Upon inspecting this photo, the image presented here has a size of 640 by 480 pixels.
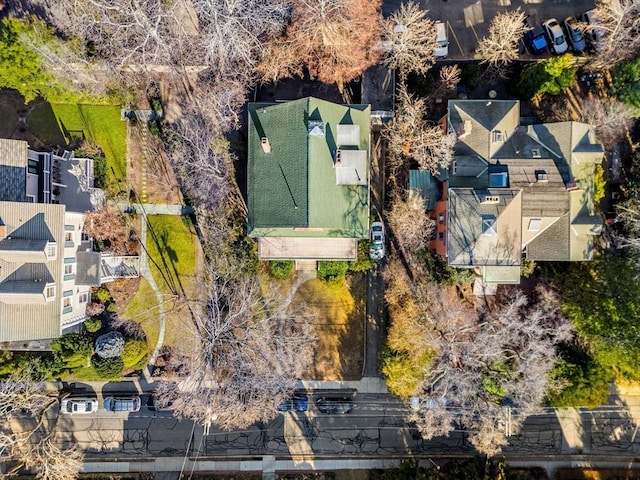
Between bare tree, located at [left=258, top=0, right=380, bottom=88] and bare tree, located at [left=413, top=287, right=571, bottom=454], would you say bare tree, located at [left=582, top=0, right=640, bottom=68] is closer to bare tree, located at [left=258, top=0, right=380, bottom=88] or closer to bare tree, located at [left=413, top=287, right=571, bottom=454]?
bare tree, located at [left=258, top=0, right=380, bottom=88]

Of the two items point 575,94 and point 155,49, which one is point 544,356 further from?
point 155,49

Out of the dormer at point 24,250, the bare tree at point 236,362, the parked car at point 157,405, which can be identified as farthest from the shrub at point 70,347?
the dormer at point 24,250

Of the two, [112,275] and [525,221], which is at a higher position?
[525,221]

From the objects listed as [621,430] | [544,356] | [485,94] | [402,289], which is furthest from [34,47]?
[621,430]

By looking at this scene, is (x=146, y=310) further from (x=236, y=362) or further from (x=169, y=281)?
(x=236, y=362)

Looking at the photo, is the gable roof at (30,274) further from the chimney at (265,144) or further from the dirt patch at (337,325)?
the dirt patch at (337,325)
